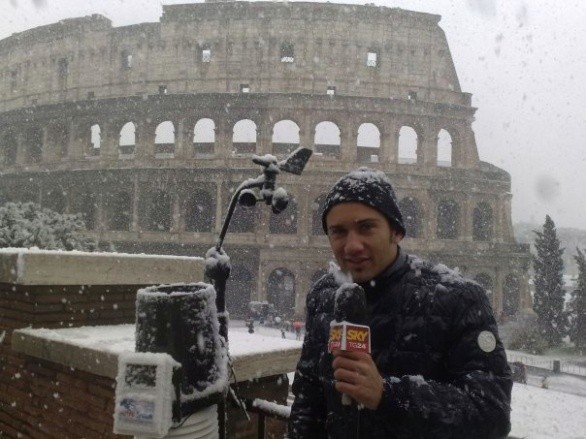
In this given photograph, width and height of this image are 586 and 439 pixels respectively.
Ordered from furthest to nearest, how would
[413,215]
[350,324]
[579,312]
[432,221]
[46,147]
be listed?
[46,147] < [579,312] < [413,215] < [432,221] < [350,324]

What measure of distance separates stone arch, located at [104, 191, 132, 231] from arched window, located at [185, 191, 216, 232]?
400cm

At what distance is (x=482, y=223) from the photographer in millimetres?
32656

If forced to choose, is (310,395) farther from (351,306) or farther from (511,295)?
(511,295)

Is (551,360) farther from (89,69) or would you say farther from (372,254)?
(89,69)

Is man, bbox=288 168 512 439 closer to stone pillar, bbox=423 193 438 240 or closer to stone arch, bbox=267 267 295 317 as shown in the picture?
stone arch, bbox=267 267 295 317

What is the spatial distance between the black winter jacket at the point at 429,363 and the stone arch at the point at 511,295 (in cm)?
3348

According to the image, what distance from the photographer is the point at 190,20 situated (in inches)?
1303

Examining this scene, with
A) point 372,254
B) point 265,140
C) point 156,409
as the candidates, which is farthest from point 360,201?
point 265,140

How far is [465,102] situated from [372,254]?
35.1m

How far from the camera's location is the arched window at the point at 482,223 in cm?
3231

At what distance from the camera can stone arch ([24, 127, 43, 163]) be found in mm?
35500

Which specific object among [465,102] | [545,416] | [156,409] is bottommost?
[545,416]

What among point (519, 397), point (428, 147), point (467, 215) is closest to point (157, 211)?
point (428, 147)

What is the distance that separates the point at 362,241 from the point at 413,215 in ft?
98.5
